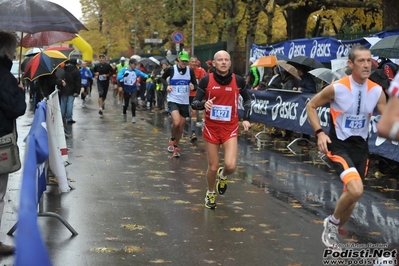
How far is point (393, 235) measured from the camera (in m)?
7.93

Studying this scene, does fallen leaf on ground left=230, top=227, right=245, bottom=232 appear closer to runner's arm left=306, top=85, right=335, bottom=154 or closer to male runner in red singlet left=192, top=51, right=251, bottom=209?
male runner in red singlet left=192, top=51, right=251, bottom=209

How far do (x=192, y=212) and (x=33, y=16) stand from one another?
2.91m

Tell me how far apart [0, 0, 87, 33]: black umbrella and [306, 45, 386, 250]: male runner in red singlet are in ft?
10.4

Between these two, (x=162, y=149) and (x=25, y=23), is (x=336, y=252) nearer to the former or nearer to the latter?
(x=25, y=23)

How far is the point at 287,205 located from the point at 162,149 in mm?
6398

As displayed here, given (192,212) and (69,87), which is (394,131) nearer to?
(192,212)

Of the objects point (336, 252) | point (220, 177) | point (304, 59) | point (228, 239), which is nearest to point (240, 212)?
point (220, 177)

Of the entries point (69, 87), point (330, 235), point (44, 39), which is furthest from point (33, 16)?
point (69, 87)

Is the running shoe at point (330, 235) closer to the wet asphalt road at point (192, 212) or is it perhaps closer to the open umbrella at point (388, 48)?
the wet asphalt road at point (192, 212)

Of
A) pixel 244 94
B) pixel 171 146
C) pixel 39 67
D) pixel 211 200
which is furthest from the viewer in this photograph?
pixel 171 146

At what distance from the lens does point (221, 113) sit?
912cm

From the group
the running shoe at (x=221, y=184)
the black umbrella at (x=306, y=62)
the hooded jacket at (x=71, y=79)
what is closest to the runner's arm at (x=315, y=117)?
the running shoe at (x=221, y=184)

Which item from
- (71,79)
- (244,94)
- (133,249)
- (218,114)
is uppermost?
(244,94)

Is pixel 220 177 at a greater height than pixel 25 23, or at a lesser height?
lesser
